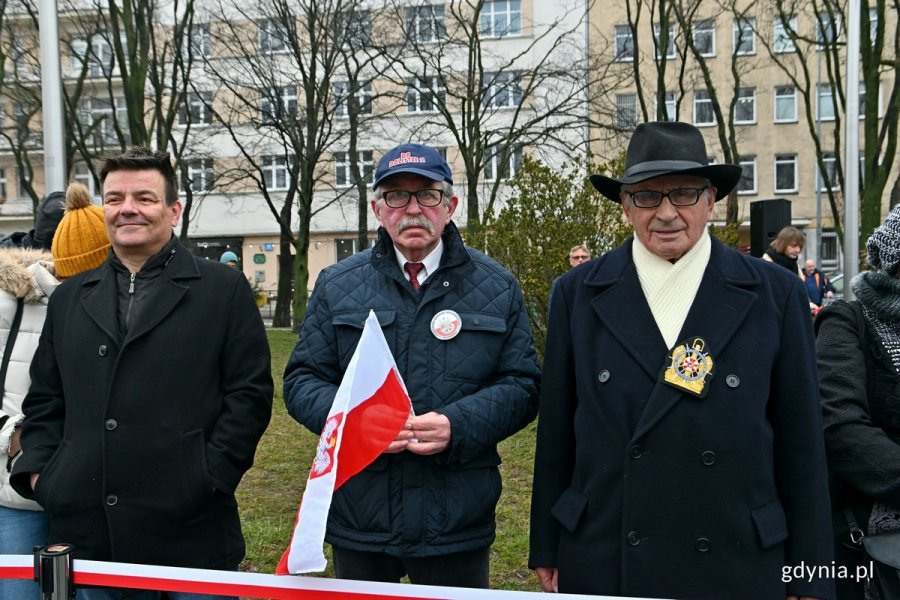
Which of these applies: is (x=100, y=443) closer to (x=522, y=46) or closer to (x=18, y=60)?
(x=18, y=60)

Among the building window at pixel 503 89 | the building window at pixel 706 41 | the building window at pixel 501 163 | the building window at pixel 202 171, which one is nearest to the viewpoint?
the building window at pixel 503 89

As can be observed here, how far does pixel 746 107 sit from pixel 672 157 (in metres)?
38.1

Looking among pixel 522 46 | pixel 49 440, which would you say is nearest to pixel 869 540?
pixel 49 440

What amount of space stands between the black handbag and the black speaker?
9.61 m

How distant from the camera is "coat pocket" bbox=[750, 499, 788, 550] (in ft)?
7.72

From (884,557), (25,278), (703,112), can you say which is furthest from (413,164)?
(703,112)

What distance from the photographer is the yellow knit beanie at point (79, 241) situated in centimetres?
312

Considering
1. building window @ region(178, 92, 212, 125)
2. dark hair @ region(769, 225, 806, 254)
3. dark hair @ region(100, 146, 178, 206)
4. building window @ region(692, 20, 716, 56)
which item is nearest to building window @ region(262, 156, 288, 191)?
building window @ region(178, 92, 212, 125)

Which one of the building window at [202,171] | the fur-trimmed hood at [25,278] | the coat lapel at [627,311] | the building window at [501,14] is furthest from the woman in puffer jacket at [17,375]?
Answer: the building window at [501,14]

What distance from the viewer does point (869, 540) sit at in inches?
103

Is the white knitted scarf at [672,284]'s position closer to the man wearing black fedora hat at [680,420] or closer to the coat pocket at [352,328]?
the man wearing black fedora hat at [680,420]

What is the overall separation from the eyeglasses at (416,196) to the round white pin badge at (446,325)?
16.2 inches

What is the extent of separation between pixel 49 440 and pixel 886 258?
2.90m

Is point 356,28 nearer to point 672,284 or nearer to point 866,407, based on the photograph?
point 672,284
